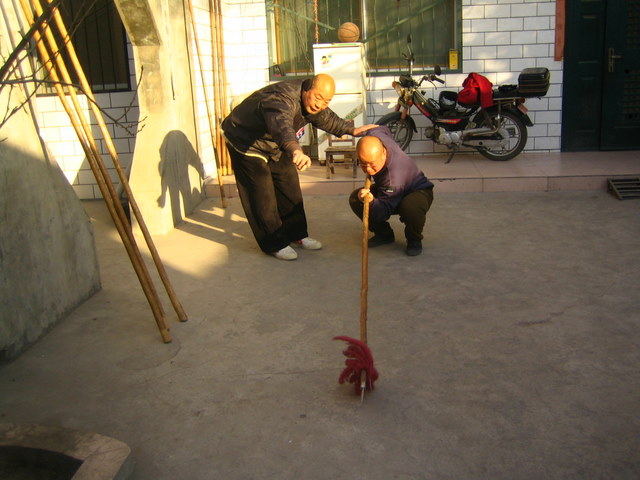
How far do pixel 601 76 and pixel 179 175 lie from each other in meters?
5.31

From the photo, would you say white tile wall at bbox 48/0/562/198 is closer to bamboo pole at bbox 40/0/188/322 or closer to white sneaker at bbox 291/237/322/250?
white sneaker at bbox 291/237/322/250

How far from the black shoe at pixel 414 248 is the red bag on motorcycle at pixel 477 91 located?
305 centimetres

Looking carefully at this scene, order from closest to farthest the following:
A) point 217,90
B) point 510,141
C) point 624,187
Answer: point 624,187, point 217,90, point 510,141

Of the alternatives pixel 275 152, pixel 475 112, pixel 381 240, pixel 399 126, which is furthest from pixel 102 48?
pixel 475 112

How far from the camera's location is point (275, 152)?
555 cm

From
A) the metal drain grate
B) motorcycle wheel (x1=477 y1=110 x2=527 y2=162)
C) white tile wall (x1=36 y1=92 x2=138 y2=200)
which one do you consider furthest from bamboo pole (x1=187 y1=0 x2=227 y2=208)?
the metal drain grate

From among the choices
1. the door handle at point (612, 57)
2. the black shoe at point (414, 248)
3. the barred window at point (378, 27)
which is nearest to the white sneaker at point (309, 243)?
the black shoe at point (414, 248)

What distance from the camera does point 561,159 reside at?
27.4ft

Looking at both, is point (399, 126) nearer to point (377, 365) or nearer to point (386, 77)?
point (386, 77)

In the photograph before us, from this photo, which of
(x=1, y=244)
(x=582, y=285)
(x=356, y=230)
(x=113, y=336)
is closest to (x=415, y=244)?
(x=356, y=230)

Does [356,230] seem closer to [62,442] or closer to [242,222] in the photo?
[242,222]

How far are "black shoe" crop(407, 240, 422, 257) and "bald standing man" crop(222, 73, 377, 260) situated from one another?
77cm

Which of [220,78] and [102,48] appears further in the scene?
[220,78]

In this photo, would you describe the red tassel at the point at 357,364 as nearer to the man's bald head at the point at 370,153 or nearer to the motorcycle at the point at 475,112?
the man's bald head at the point at 370,153
